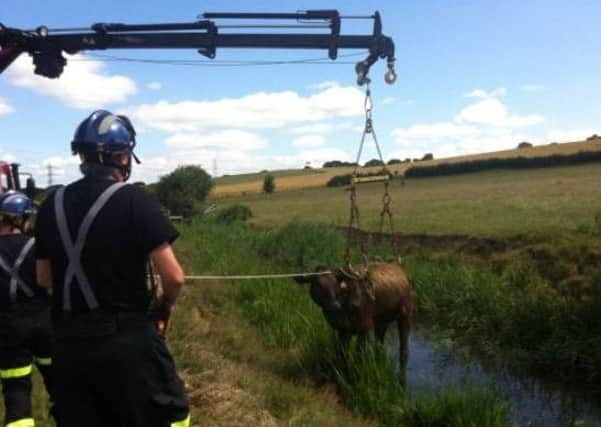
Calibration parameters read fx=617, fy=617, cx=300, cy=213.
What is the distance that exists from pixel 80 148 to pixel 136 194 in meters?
0.51

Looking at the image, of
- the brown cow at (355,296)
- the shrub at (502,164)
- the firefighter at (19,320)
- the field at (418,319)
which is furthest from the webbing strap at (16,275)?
the shrub at (502,164)

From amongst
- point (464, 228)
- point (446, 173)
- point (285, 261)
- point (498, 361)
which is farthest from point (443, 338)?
point (446, 173)

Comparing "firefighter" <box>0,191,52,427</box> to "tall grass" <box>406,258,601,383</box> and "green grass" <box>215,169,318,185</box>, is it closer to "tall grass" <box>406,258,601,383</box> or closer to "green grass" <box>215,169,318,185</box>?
"tall grass" <box>406,258,601,383</box>

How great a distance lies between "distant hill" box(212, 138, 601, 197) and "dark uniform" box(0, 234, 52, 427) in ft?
157

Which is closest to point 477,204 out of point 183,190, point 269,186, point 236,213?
point 236,213

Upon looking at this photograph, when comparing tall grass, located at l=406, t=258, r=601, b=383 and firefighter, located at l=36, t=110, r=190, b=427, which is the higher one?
firefighter, located at l=36, t=110, r=190, b=427

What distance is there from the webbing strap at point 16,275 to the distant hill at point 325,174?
157 feet

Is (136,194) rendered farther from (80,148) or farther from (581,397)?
(581,397)

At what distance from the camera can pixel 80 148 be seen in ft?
11.5

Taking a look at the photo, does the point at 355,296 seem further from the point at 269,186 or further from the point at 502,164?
the point at 269,186

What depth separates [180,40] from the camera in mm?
11539

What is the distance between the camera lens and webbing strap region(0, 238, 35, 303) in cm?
529

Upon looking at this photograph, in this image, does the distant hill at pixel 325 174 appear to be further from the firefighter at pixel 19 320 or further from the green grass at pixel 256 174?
the firefighter at pixel 19 320

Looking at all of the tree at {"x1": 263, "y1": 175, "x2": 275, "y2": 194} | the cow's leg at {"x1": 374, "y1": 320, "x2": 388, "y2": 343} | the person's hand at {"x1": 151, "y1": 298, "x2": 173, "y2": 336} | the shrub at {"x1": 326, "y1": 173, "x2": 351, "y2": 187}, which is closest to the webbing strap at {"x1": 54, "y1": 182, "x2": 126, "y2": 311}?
the person's hand at {"x1": 151, "y1": 298, "x2": 173, "y2": 336}
